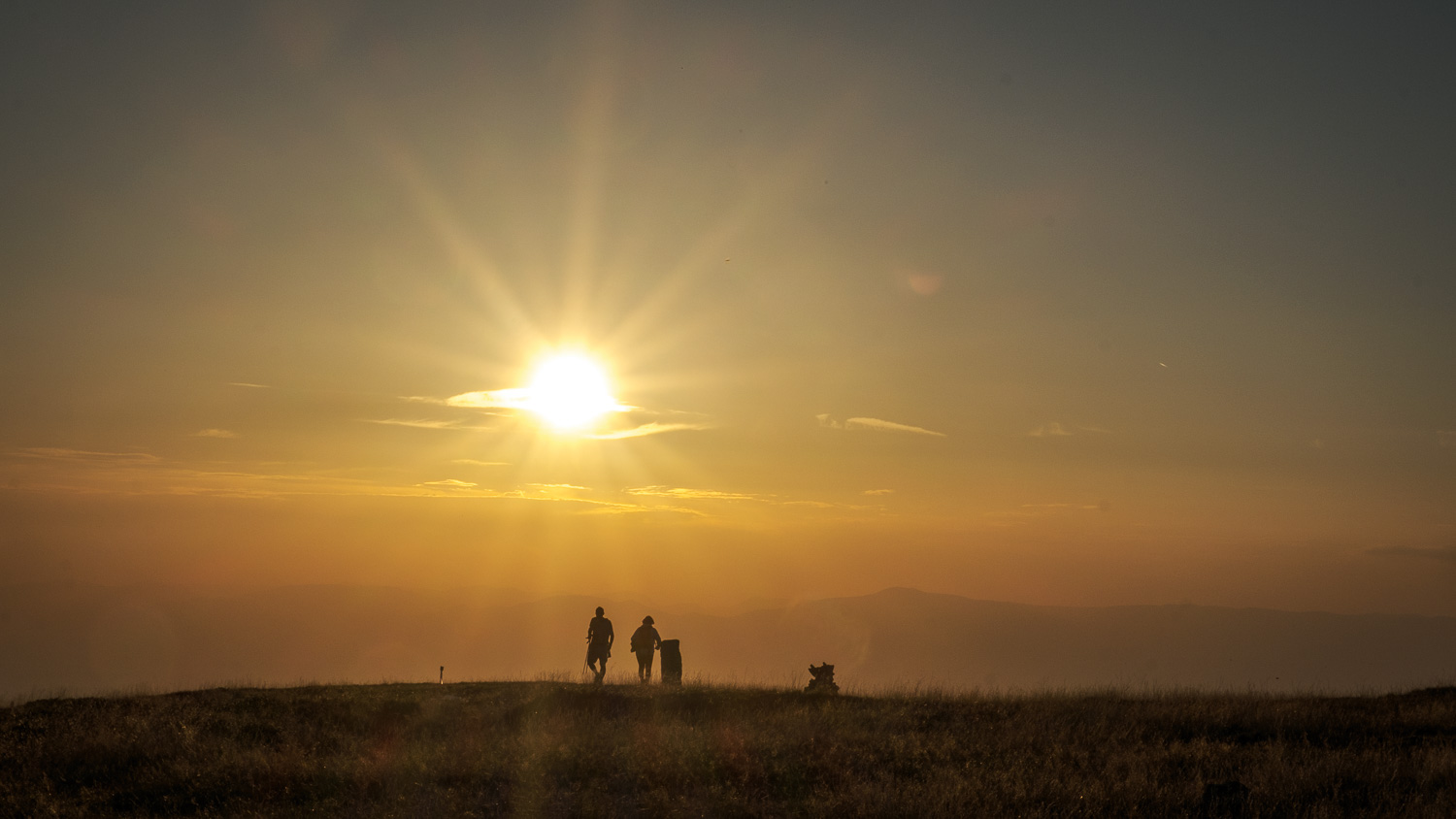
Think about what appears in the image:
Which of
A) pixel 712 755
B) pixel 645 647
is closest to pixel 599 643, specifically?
pixel 645 647

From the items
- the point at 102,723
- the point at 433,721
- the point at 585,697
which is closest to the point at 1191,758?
the point at 585,697

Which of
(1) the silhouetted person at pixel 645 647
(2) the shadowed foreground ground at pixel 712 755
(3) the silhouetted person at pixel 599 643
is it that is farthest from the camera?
(1) the silhouetted person at pixel 645 647

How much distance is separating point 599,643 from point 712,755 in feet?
35.1

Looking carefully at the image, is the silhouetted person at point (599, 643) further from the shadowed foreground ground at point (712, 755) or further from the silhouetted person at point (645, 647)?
the shadowed foreground ground at point (712, 755)

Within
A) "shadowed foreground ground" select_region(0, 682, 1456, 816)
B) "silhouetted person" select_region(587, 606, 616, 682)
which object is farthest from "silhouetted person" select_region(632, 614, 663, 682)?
"shadowed foreground ground" select_region(0, 682, 1456, 816)

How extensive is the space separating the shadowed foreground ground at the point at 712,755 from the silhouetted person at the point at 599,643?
429 cm

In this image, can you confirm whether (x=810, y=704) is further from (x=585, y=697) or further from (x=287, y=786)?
(x=287, y=786)

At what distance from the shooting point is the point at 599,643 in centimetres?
2445

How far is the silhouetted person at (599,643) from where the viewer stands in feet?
79.8

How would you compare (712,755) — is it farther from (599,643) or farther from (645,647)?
(645,647)

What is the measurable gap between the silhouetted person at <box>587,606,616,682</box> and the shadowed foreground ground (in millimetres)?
4293

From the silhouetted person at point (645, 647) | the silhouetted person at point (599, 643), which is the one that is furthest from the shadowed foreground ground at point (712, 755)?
the silhouetted person at point (645, 647)

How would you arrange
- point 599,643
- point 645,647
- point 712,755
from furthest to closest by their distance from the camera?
point 645,647
point 599,643
point 712,755

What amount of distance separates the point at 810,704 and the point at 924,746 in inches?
167
